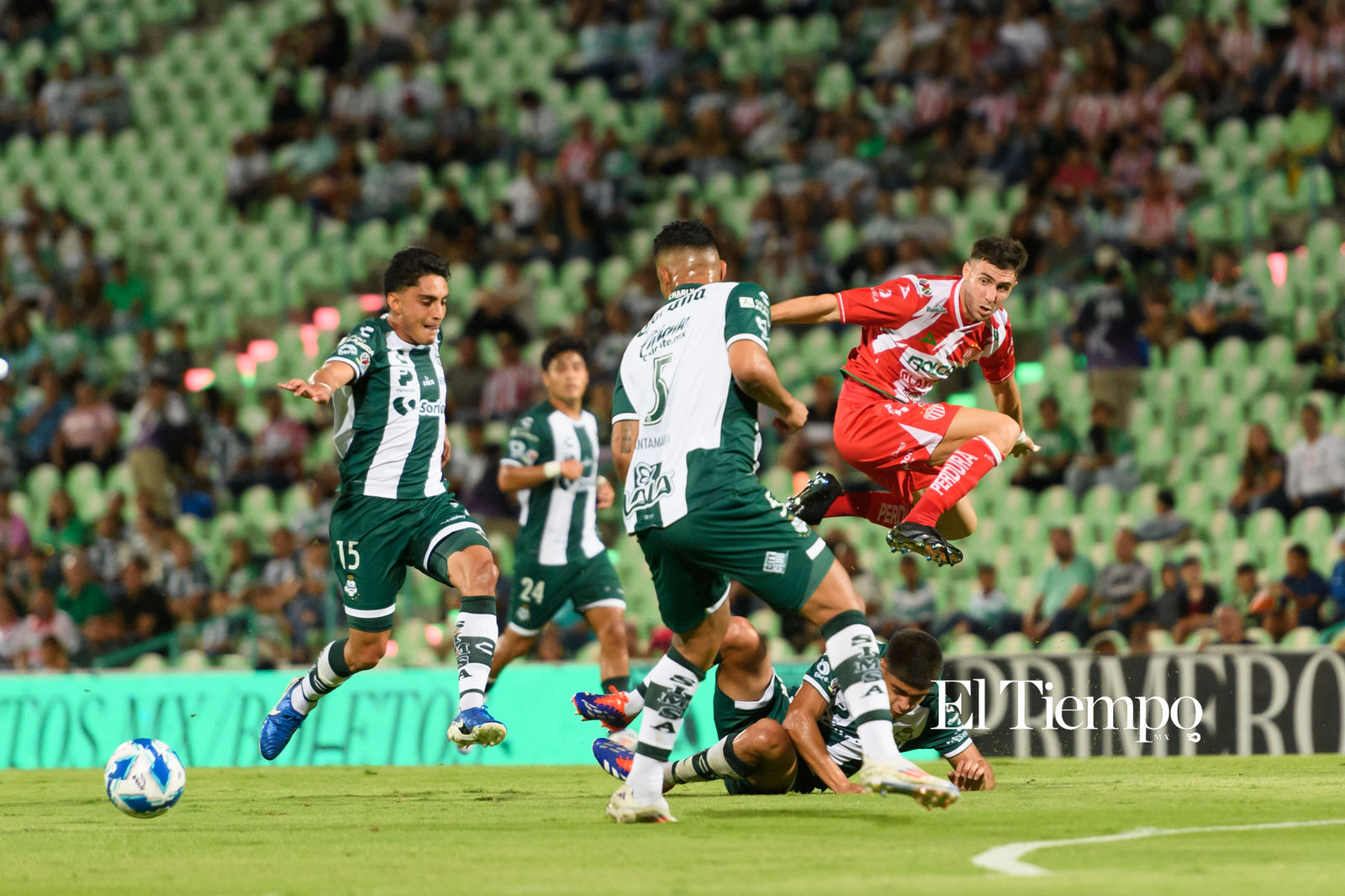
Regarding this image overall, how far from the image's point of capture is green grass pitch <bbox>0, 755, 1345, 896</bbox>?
16.9 feet

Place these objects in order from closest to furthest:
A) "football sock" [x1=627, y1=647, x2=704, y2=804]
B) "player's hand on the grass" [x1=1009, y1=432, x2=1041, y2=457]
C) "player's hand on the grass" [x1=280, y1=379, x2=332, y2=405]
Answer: "football sock" [x1=627, y1=647, x2=704, y2=804], "player's hand on the grass" [x1=280, y1=379, x2=332, y2=405], "player's hand on the grass" [x1=1009, y1=432, x2=1041, y2=457]

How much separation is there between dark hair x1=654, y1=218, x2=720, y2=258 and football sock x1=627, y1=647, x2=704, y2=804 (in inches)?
64.5

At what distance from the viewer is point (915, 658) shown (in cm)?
759

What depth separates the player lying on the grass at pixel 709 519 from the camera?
638 cm

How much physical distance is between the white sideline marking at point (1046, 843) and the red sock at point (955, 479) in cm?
221

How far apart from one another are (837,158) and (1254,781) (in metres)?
11.5

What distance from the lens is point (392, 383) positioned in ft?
29.1

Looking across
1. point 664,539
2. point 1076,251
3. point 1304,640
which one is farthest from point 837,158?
point 664,539

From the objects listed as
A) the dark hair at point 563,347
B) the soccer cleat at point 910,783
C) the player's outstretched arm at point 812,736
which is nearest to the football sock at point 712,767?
the player's outstretched arm at point 812,736

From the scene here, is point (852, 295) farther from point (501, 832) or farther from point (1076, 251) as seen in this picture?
point (1076, 251)

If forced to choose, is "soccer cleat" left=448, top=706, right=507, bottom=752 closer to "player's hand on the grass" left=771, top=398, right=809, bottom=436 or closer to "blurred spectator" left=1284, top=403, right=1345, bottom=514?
"player's hand on the grass" left=771, top=398, right=809, bottom=436

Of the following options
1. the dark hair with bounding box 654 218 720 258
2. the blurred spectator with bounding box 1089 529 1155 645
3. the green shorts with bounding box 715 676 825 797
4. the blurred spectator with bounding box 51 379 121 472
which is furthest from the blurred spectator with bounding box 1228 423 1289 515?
the blurred spectator with bounding box 51 379 121 472

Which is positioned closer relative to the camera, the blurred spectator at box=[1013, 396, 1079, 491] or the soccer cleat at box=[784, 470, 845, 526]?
the soccer cleat at box=[784, 470, 845, 526]

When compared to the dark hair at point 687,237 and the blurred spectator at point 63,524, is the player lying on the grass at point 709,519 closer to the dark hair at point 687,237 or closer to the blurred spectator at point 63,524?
the dark hair at point 687,237
